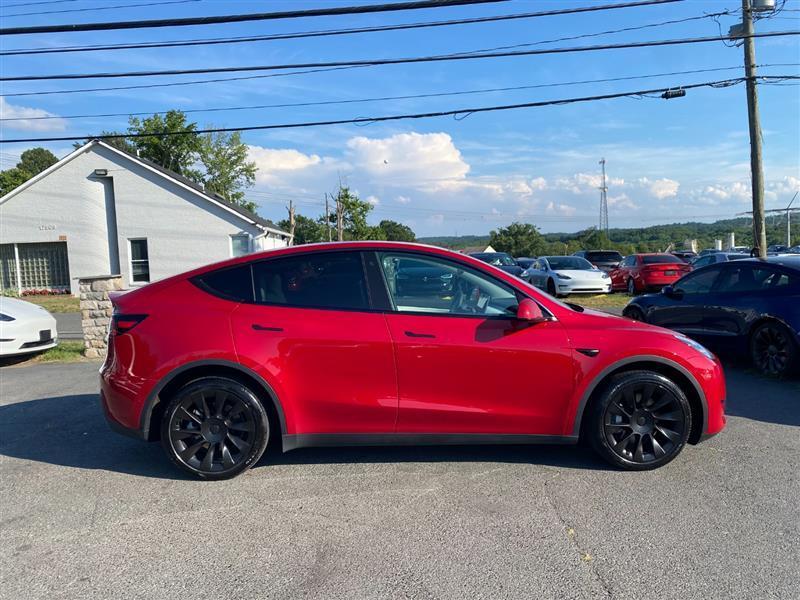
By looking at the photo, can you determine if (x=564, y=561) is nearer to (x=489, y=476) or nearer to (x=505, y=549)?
(x=505, y=549)

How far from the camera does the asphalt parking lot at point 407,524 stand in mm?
2895

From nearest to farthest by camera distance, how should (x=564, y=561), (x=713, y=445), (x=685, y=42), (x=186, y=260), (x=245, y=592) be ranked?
(x=245, y=592) < (x=564, y=561) < (x=713, y=445) < (x=685, y=42) < (x=186, y=260)

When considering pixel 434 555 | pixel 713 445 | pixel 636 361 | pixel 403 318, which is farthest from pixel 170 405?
pixel 713 445

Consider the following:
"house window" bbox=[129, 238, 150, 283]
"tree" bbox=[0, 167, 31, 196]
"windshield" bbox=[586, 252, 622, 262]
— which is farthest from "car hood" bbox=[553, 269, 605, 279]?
"tree" bbox=[0, 167, 31, 196]

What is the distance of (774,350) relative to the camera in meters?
7.00

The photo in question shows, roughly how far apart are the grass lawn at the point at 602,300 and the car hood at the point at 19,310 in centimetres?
1244

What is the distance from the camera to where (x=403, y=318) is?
161 inches

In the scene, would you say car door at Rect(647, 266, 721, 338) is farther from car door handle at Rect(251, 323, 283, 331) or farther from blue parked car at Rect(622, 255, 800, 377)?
car door handle at Rect(251, 323, 283, 331)

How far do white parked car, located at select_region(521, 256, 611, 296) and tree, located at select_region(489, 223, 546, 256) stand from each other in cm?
6464

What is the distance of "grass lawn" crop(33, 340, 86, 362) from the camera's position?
9.66 meters

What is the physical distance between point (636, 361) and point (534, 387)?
0.74 meters

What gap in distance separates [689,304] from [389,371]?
583 centimetres

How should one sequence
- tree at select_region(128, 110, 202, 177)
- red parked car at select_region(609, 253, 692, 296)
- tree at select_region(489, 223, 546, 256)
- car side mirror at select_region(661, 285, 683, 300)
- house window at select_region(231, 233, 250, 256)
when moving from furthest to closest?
tree at select_region(489, 223, 546, 256), tree at select_region(128, 110, 202, 177), house window at select_region(231, 233, 250, 256), red parked car at select_region(609, 253, 692, 296), car side mirror at select_region(661, 285, 683, 300)

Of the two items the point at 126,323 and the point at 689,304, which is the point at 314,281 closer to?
the point at 126,323
